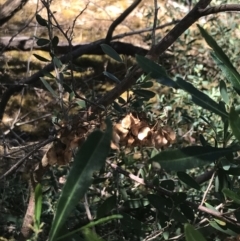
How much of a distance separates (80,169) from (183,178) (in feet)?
1.70

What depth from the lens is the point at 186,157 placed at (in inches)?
28.1

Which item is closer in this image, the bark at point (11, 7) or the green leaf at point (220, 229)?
the green leaf at point (220, 229)

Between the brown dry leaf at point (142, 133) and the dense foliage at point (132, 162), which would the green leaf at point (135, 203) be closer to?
the dense foliage at point (132, 162)

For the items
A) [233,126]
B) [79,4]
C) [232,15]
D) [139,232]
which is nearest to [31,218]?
[139,232]

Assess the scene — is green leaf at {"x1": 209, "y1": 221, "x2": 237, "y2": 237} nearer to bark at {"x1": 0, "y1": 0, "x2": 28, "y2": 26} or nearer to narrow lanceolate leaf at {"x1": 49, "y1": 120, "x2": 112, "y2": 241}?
narrow lanceolate leaf at {"x1": 49, "y1": 120, "x2": 112, "y2": 241}

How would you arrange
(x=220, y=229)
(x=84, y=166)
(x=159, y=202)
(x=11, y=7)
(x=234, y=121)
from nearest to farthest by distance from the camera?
(x=84, y=166), (x=234, y=121), (x=220, y=229), (x=159, y=202), (x=11, y=7)

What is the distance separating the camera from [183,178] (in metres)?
1.05

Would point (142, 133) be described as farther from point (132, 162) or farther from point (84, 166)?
point (84, 166)

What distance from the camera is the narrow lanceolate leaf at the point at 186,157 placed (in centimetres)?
68

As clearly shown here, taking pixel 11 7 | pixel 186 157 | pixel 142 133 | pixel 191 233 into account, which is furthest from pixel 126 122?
pixel 11 7

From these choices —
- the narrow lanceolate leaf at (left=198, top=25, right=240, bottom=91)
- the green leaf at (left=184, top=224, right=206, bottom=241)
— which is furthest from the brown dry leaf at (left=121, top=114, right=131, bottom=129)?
the green leaf at (left=184, top=224, right=206, bottom=241)

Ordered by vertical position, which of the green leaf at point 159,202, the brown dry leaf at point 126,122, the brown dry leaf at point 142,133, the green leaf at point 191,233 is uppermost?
the brown dry leaf at point 126,122

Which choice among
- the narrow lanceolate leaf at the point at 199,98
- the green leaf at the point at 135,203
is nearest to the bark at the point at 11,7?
the green leaf at the point at 135,203

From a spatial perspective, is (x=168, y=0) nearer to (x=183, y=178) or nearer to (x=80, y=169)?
(x=183, y=178)
